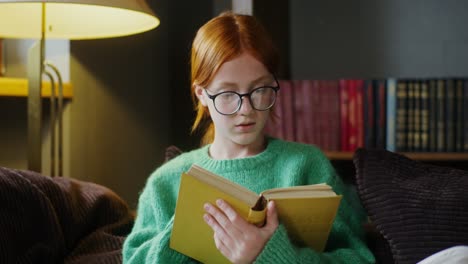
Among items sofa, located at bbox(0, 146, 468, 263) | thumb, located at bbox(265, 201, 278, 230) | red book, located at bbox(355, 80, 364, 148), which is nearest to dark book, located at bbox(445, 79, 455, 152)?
red book, located at bbox(355, 80, 364, 148)

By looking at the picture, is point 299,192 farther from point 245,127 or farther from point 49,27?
point 49,27

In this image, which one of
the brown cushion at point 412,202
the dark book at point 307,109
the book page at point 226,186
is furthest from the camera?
the dark book at point 307,109

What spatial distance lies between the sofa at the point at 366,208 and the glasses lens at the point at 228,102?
0.84 feet

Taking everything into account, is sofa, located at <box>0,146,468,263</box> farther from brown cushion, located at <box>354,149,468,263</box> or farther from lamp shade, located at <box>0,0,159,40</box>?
lamp shade, located at <box>0,0,159,40</box>

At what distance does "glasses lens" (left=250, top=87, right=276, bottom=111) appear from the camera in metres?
0.97

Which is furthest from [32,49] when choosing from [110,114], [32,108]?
[110,114]

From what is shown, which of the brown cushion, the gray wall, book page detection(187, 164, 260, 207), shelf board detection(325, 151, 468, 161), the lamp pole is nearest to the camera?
book page detection(187, 164, 260, 207)

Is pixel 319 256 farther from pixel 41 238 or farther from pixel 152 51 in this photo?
pixel 152 51

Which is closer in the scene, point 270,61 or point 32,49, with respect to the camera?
point 270,61

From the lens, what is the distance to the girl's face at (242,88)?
97 centimetres

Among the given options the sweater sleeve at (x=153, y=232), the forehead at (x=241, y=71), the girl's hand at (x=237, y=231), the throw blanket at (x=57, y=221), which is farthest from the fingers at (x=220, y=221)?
the throw blanket at (x=57, y=221)

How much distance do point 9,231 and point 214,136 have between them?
405mm

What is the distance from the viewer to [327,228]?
905 millimetres

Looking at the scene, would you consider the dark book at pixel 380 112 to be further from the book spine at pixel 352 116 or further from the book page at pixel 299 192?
the book page at pixel 299 192
